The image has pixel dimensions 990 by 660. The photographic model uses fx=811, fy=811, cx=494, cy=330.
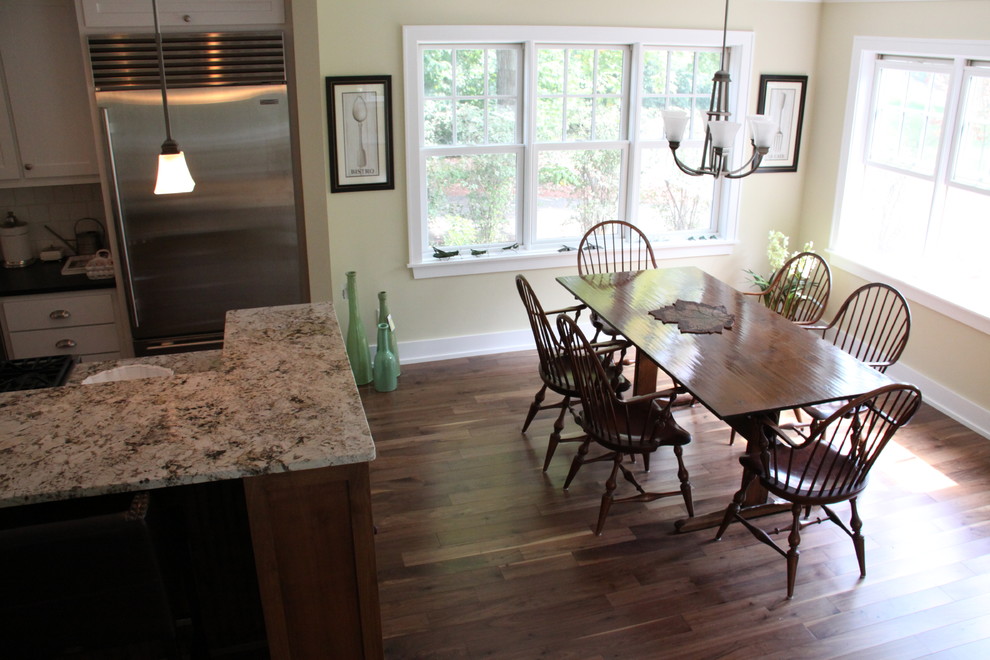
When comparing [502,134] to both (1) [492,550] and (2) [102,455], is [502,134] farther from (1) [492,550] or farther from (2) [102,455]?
(2) [102,455]

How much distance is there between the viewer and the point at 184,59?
3734 mm

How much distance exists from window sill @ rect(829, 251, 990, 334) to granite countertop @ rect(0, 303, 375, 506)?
3447 millimetres

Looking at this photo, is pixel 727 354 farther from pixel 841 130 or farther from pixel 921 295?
pixel 841 130

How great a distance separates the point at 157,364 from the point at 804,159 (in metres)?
4.48

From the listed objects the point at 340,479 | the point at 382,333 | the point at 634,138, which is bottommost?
the point at 382,333

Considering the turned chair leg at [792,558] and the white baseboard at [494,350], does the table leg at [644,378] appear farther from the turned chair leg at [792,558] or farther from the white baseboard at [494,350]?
the turned chair leg at [792,558]

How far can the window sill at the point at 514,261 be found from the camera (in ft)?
16.5

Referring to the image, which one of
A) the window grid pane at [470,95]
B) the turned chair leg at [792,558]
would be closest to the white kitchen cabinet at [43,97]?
the window grid pane at [470,95]

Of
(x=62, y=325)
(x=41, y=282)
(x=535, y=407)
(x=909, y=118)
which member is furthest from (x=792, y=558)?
(x=41, y=282)

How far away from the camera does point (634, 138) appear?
5156 millimetres

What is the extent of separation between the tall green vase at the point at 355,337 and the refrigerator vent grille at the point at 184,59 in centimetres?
131

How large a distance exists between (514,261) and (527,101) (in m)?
0.98

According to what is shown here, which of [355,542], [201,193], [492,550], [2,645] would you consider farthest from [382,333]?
[2,645]

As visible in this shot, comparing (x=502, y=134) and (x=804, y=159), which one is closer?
(x=502, y=134)
